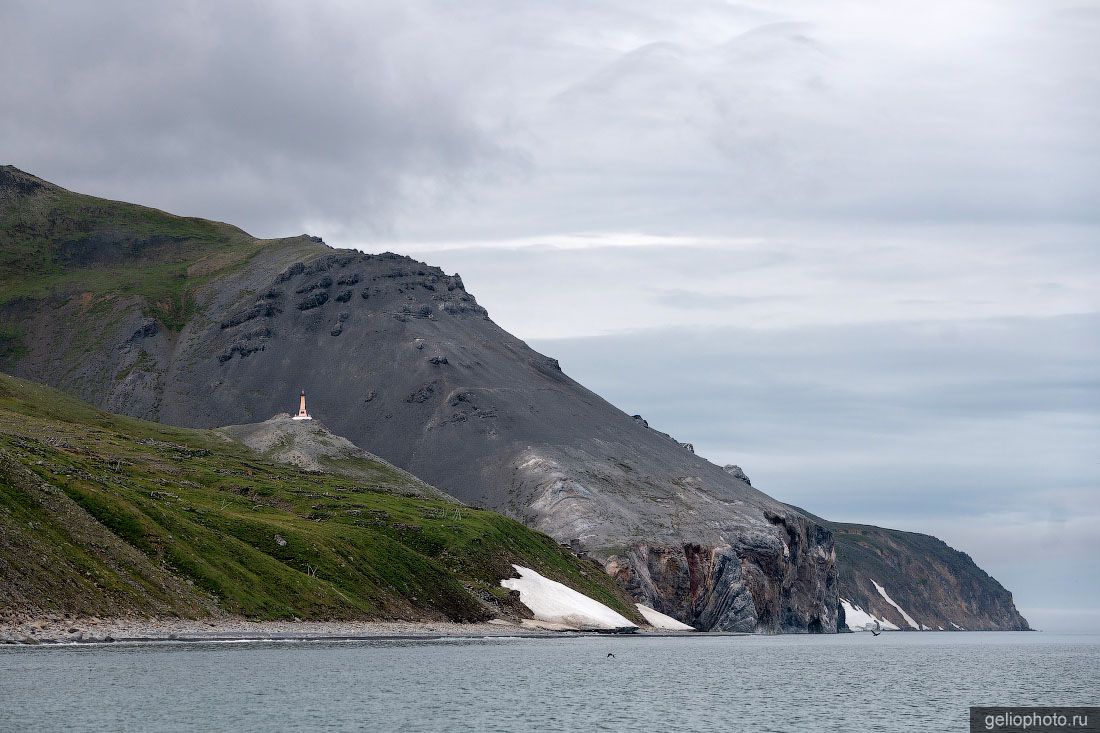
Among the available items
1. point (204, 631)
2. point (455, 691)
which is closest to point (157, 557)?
point (204, 631)

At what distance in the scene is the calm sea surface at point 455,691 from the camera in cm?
8425

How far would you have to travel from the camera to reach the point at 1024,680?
5630 inches

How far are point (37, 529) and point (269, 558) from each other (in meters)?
41.9

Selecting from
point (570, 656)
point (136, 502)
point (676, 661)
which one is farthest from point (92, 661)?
point (676, 661)

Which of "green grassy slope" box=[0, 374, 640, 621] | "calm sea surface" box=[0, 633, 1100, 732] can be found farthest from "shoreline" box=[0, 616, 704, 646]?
"calm sea surface" box=[0, 633, 1100, 732]

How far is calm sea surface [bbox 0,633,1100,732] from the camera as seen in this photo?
84.2 m

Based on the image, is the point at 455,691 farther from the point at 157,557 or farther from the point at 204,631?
the point at 157,557

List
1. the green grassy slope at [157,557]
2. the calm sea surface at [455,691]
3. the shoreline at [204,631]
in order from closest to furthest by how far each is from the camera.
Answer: the calm sea surface at [455,691], the shoreline at [204,631], the green grassy slope at [157,557]

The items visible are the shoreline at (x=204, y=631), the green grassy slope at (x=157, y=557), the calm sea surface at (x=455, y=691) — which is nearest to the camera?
the calm sea surface at (x=455, y=691)

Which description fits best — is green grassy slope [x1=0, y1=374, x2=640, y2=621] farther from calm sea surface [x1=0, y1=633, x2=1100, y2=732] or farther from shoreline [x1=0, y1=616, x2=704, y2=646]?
calm sea surface [x1=0, y1=633, x2=1100, y2=732]

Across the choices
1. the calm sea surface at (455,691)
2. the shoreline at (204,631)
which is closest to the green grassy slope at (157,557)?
the shoreline at (204,631)

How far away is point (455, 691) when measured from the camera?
106 metres

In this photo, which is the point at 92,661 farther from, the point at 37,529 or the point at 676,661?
the point at 676,661

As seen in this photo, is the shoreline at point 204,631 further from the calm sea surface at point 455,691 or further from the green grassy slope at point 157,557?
the calm sea surface at point 455,691
